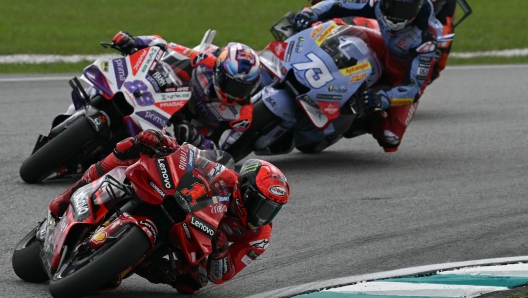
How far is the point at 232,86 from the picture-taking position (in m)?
8.34

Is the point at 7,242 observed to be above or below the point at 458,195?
above

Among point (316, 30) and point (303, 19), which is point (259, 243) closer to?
point (316, 30)

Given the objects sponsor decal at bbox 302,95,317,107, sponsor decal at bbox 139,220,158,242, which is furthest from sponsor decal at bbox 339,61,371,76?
sponsor decal at bbox 139,220,158,242

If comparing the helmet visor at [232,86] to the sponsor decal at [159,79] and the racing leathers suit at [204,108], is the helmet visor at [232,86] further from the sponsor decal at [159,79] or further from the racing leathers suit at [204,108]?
the sponsor decal at [159,79]

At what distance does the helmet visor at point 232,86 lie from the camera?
327 inches

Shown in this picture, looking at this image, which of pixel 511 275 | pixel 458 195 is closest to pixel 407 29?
Answer: pixel 458 195

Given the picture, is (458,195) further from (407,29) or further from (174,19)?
(174,19)

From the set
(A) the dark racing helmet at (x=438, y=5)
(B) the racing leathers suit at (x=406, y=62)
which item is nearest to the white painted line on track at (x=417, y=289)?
(B) the racing leathers suit at (x=406, y=62)

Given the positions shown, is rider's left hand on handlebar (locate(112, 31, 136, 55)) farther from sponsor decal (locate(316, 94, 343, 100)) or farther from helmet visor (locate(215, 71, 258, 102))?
sponsor decal (locate(316, 94, 343, 100))

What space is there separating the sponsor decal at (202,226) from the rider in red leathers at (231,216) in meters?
0.21

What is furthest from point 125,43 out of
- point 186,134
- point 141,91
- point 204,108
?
point 186,134

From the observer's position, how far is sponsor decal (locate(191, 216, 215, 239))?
533 cm

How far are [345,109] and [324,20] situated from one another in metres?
1.26

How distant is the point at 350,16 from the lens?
10.6 meters
